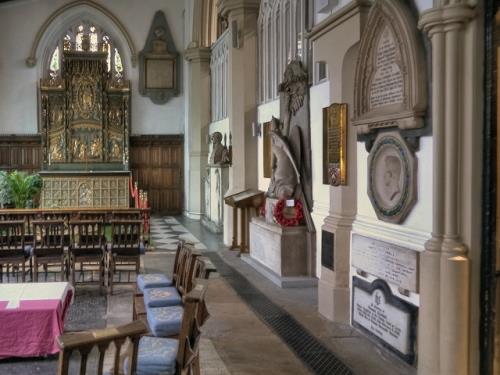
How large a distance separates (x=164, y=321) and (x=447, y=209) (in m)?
2.05

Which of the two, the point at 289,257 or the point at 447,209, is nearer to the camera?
the point at 447,209

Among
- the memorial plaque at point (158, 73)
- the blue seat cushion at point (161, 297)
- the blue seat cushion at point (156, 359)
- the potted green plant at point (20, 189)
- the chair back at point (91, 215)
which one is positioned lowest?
the blue seat cushion at point (156, 359)

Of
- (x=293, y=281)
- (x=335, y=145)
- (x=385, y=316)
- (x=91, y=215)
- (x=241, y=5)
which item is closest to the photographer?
(x=385, y=316)

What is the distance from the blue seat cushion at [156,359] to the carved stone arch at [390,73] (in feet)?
7.36

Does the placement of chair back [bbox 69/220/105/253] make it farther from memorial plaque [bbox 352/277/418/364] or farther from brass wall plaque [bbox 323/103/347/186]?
memorial plaque [bbox 352/277/418/364]

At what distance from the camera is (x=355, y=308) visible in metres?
5.53

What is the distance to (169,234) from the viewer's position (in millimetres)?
12945

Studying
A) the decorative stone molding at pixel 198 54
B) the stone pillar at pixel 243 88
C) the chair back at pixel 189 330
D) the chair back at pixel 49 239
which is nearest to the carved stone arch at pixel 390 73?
the chair back at pixel 189 330

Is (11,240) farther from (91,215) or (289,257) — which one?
(289,257)

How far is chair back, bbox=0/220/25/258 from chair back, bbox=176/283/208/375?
4207mm

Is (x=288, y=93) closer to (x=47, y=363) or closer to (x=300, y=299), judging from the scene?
(x=300, y=299)

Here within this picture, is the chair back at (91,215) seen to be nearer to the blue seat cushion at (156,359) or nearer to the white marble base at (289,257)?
the white marble base at (289,257)

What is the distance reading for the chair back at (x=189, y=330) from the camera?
3283 millimetres

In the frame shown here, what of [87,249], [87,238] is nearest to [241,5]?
[87,238]
